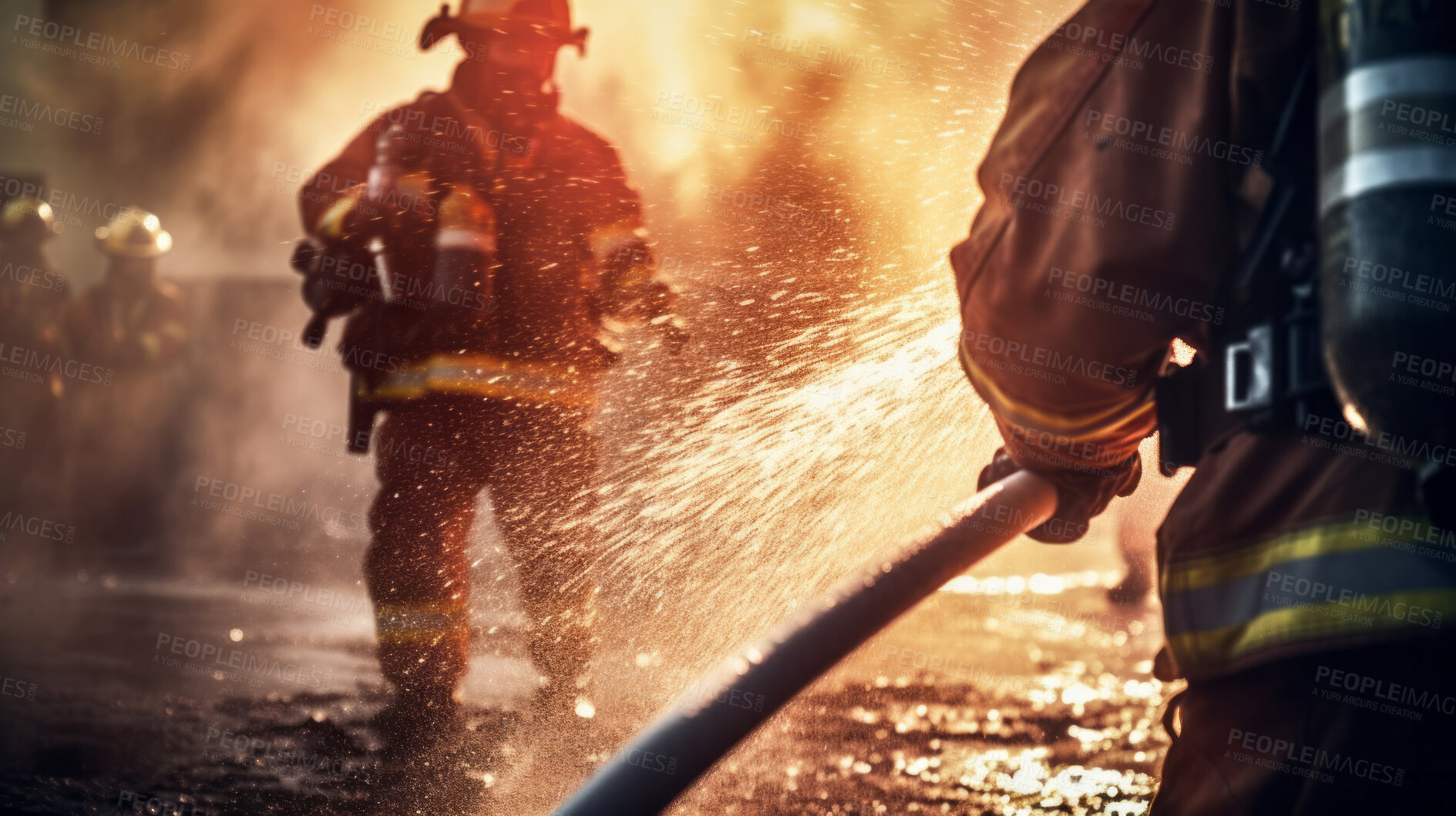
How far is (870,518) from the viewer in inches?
A: 178

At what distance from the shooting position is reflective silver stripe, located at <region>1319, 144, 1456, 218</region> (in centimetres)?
71

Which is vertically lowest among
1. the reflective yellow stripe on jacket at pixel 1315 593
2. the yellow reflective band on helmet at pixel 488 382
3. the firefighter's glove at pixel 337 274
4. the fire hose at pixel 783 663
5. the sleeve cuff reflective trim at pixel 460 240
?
the yellow reflective band on helmet at pixel 488 382

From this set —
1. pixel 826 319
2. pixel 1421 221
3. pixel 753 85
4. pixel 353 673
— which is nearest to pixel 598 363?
pixel 826 319

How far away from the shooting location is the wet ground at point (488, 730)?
2189mm

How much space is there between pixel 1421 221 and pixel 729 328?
287 cm

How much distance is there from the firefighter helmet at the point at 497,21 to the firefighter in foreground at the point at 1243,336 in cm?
259

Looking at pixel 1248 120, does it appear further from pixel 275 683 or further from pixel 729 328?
pixel 275 683

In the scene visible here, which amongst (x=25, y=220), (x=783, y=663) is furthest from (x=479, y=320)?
(x=25, y=220)

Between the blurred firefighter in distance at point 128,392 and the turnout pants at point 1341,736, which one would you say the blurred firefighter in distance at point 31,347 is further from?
the turnout pants at point 1341,736

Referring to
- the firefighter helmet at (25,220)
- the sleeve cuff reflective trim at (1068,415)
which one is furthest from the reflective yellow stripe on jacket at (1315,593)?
the firefighter helmet at (25,220)

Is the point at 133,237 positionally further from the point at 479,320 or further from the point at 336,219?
the point at 479,320

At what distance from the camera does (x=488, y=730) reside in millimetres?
2635

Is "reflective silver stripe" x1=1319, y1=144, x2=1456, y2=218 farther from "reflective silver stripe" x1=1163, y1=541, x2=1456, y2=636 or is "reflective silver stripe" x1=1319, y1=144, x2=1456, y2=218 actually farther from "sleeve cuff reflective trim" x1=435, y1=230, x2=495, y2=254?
"sleeve cuff reflective trim" x1=435, y1=230, x2=495, y2=254

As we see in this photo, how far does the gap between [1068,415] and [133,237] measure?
24.8 feet
